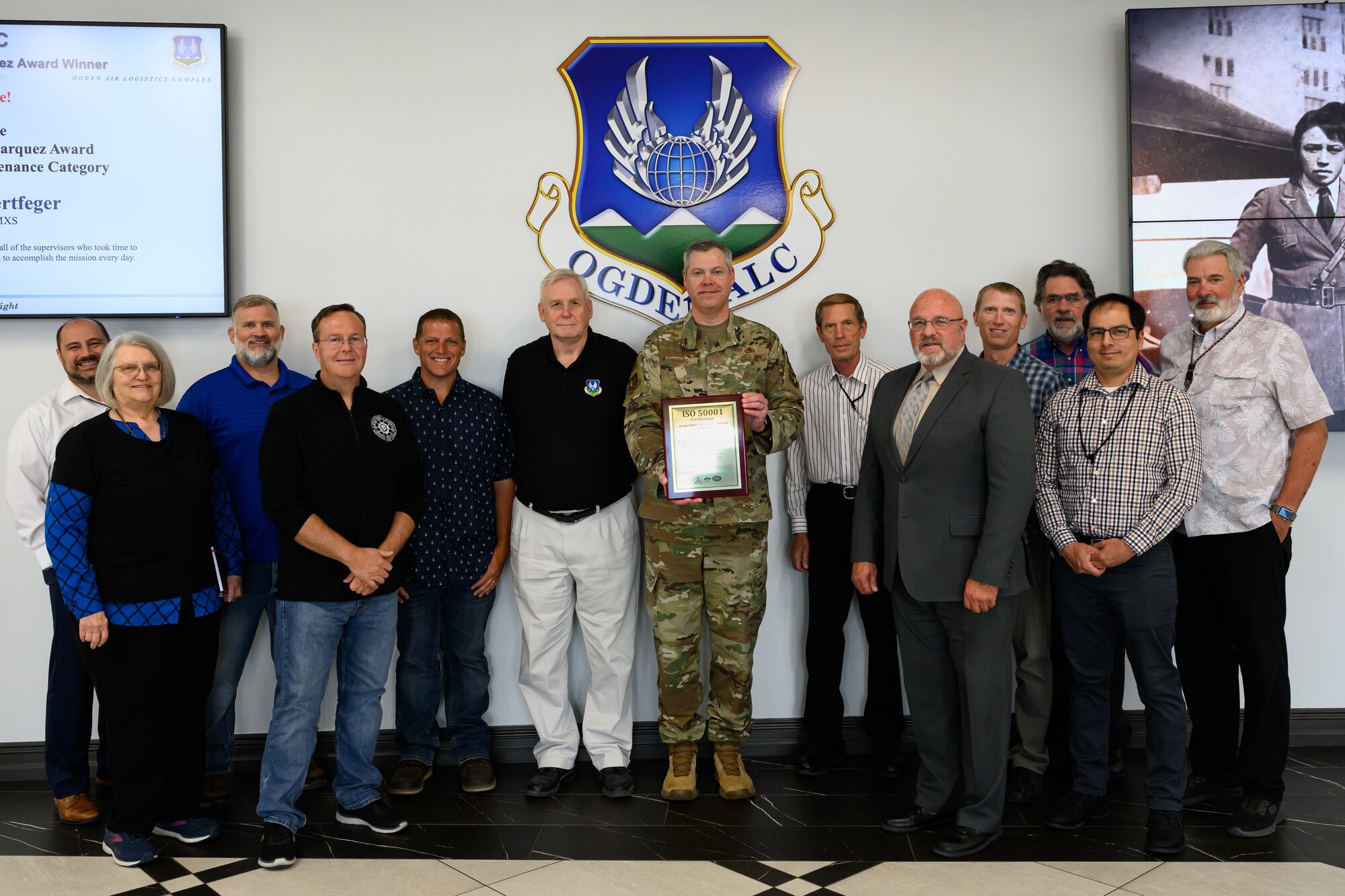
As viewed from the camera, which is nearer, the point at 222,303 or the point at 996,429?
the point at 996,429

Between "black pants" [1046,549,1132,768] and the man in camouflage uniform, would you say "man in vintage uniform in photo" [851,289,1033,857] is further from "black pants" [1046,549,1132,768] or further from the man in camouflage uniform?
A: "black pants" [1046,549,1132,768]

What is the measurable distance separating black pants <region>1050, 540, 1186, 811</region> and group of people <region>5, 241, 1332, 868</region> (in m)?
0.01

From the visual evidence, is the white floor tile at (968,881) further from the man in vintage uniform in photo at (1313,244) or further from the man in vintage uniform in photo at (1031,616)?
the man in vintage uniform in photo at (1313,244)

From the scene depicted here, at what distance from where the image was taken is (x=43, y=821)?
313cm

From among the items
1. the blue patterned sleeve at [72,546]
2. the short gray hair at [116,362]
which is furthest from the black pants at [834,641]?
the blue patterned sleeve at [72,546]

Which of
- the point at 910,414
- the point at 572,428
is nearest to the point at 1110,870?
the point at 910,414

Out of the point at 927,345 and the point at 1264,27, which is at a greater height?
the point at 1264,27

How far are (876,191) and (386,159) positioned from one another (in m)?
1.97

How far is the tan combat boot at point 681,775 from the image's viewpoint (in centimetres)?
321

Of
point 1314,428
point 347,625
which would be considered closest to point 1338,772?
point 1314,428

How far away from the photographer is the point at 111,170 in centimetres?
352

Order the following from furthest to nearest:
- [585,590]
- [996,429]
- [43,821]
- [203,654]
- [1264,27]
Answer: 1. [1264,27]
2. [585,590]
3. [43,821]
4. [203,654]
5. [996,429]

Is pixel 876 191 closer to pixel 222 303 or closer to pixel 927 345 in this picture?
pixel 927 345

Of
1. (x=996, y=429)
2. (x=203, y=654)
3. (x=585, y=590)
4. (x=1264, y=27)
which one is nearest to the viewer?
(x=996, y=429)
